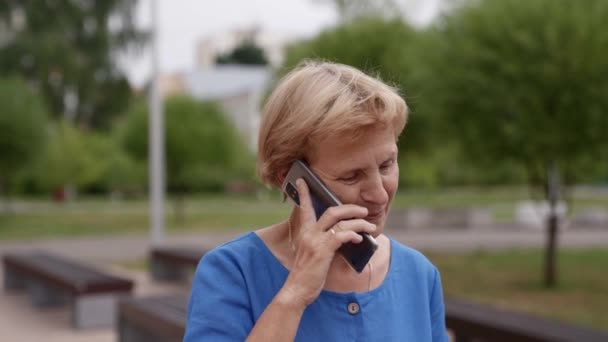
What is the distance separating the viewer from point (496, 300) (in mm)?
10719

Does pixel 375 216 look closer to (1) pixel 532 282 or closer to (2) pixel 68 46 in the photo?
(1) pixel 532 282

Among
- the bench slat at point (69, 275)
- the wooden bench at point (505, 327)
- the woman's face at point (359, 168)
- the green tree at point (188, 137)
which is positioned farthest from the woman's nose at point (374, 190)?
the green tree at point (188, 137)

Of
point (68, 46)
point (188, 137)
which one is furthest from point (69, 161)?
point (188, 137)

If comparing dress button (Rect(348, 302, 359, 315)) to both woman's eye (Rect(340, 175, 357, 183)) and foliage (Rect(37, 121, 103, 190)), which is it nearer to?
woman's eye (Rect(340, 175, 357, 183))

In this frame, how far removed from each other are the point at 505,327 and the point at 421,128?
1277cm

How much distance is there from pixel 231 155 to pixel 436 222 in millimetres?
7663

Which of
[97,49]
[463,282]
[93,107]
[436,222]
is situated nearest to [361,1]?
[436,222]

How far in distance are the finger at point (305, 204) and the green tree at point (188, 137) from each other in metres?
24.7

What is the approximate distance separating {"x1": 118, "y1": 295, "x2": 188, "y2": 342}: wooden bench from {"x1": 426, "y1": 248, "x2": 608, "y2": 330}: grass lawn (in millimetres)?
4741

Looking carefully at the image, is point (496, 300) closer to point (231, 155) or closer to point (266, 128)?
point (266, 128)

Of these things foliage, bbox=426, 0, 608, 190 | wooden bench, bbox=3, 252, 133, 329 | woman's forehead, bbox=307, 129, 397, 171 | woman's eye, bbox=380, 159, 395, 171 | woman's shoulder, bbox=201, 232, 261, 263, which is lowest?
wooden bench, bbox=3, 252, 133, 329

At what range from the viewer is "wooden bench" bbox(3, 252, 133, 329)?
27.6ft

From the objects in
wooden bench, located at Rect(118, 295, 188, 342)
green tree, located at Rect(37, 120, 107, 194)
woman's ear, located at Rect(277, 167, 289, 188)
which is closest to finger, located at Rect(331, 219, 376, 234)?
woman's ear, located at Rect(277, 167, 289, 188)

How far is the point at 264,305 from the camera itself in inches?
67.4
